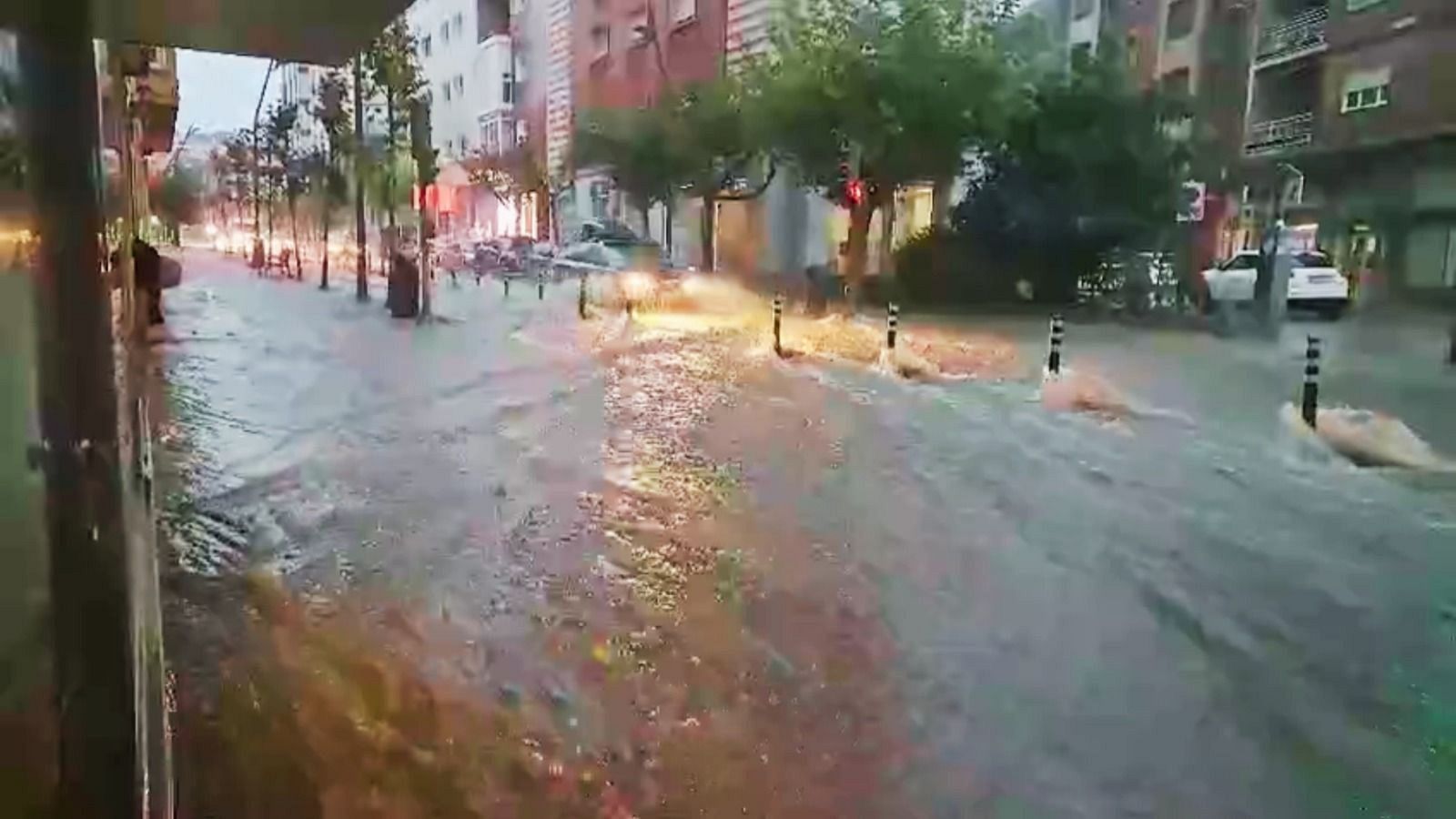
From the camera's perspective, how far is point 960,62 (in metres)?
2.58

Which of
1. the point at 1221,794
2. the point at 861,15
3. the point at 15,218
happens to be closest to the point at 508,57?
the point at 861,15

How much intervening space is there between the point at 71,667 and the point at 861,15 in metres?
2.03

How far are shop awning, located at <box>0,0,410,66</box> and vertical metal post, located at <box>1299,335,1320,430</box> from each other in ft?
6.48

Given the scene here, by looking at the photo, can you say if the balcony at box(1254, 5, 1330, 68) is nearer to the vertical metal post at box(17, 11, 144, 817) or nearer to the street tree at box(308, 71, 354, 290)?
the street tree at box(308, 71, 354, 290)

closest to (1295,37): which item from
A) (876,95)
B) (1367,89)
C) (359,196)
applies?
(1367,89)

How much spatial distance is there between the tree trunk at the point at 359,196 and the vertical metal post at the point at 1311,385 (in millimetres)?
2024

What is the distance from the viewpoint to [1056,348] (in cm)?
267

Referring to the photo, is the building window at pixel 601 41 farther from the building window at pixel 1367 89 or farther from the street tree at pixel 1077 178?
the building window at pixel 1367 89

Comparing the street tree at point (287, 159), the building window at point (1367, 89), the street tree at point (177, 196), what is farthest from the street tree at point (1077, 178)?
the street tree at point (177, 196)

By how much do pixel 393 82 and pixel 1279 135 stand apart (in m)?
1.86

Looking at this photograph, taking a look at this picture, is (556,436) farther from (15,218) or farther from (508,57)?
(15,218)

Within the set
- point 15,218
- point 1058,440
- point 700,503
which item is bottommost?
point 700,503

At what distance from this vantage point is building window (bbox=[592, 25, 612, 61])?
8.69ft

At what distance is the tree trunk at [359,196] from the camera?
2480mm
